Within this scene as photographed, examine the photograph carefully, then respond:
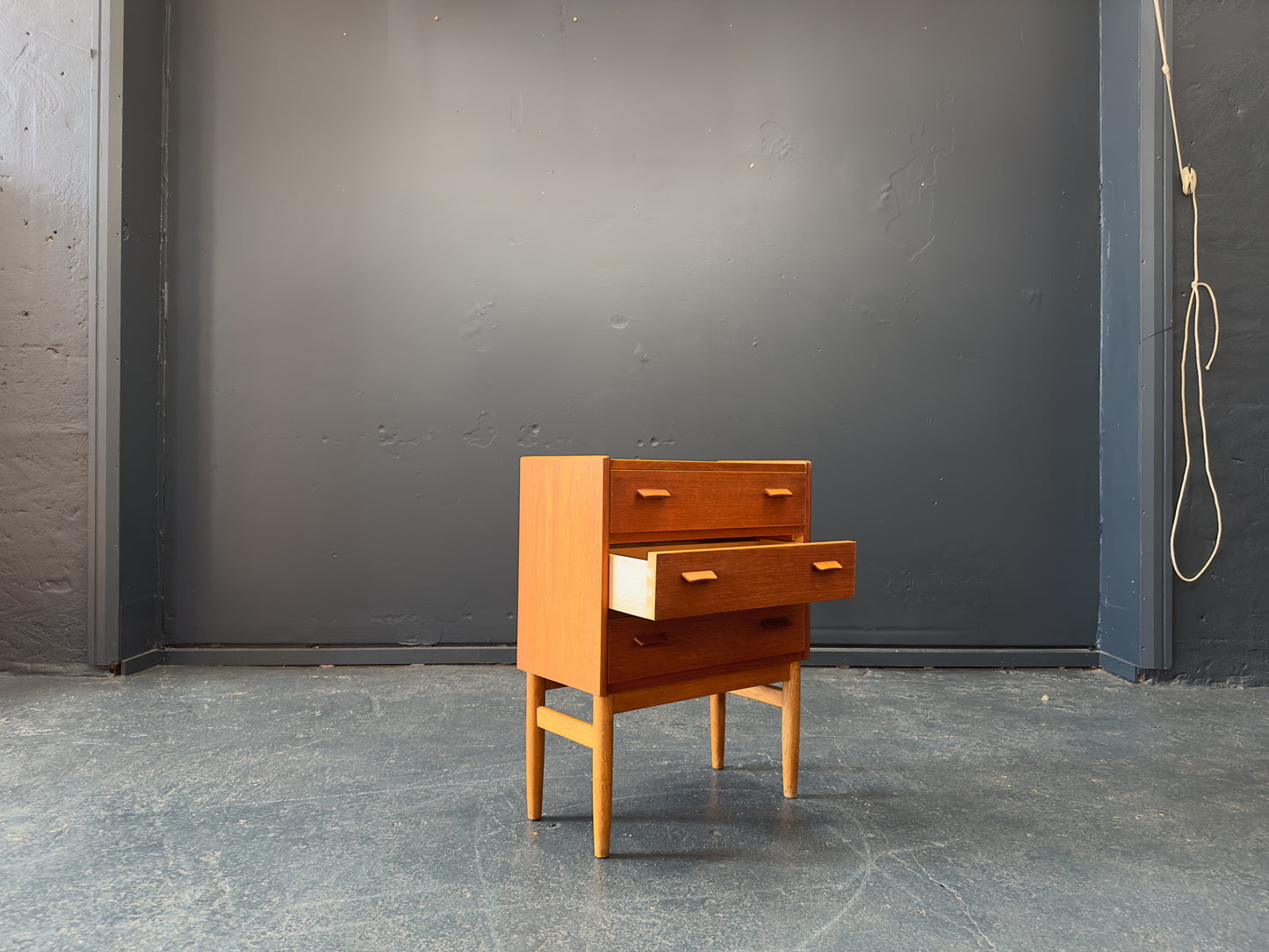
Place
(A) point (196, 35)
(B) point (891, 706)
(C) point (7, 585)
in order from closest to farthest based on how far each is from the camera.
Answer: (B) point (891, 706) < (C) point (7, 585) < (A) point (196, 35)

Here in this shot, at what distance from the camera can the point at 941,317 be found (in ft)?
10.7

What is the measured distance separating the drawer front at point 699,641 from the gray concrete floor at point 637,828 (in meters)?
0.37

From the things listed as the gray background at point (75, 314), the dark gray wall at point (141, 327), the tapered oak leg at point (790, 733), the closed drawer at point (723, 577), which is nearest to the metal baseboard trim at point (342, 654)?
the dark gray wall at point (141, 327)

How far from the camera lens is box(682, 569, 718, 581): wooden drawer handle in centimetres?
144

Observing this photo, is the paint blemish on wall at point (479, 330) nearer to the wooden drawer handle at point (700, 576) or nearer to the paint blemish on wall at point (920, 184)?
the paint blemish on wall at point (920, 184)

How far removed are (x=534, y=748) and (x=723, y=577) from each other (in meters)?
0.62

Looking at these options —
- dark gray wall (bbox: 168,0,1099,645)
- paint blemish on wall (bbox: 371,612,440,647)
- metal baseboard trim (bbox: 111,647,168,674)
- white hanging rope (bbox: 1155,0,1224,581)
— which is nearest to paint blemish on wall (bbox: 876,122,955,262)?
dark gray wall (bbox: 168,0,1099,645)

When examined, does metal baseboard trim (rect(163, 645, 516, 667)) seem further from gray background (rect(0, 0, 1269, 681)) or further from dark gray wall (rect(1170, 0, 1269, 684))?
dark gray wall (rect(1170, 0, 1269, 684))

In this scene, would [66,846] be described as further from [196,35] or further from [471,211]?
[196,35]

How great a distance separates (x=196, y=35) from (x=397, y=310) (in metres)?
1.45

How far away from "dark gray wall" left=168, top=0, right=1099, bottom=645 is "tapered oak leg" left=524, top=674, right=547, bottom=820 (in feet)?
5.03

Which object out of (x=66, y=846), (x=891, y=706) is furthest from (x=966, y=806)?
(x=66, y=846)

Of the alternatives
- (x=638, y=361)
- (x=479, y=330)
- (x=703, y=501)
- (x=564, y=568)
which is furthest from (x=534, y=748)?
(x=479, y=330)

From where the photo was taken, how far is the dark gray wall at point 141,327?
2.98 m
